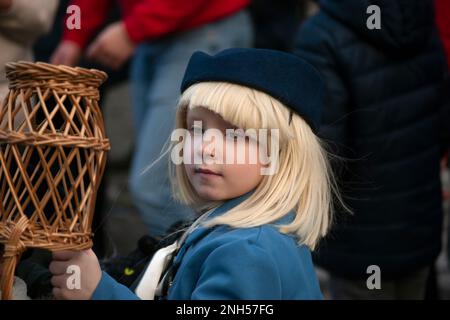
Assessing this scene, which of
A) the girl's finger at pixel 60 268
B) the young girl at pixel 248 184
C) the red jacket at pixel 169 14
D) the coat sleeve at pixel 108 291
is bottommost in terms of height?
the coat sleeve at pixel 108 291

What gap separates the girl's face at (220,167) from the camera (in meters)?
1.93

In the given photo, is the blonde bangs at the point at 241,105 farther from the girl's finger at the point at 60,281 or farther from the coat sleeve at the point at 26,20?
the coat sleeve at the point at 26,20

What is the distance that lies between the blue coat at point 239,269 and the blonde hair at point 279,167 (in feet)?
0.09

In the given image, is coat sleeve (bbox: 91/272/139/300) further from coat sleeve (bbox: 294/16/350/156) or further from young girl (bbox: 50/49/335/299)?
coat sleeve (bbox: 294/16/350/156)

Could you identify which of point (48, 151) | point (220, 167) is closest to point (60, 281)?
point (48, 151)

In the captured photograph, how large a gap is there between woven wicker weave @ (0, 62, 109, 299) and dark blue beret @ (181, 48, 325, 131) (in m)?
0.32

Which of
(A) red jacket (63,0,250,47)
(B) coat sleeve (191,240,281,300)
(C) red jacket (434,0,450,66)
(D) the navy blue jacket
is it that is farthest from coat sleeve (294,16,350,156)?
(B) coat sleeve (191,240,281,300)

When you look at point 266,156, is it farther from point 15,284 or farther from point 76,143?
point 15,284

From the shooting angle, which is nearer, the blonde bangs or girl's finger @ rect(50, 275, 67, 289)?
girl's finger @ rect(50, 275, 67, 289)

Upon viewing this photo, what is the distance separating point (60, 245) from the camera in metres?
1.70

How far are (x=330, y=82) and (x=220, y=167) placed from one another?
1.13m

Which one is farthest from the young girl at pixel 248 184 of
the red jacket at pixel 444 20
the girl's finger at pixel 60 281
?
the red jacket at pixel 444 20

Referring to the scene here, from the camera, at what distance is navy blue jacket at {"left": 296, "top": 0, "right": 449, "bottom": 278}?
296 centimetres

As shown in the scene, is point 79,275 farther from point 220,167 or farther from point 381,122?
point 381,122
